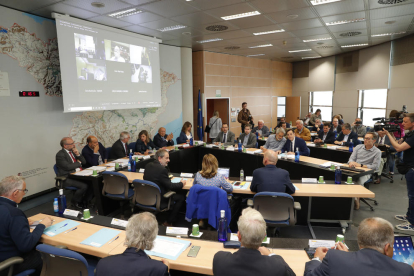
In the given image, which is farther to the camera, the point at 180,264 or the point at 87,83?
the point at 87,83

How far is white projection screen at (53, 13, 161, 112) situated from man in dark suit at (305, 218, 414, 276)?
17.8 feet

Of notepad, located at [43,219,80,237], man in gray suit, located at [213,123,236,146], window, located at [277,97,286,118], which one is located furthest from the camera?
window, located at [277,97,286,118]

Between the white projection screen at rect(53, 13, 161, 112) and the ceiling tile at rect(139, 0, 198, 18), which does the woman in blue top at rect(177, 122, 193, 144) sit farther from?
the ceiling tile at rect(139, 0, 198, 18)

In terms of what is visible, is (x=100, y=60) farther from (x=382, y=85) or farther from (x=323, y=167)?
(x=382, y=85)

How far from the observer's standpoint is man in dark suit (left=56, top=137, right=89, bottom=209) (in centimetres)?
452

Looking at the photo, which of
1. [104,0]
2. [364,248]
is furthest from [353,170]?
[104,0]

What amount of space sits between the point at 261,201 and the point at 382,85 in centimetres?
900

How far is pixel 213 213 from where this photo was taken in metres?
3.05

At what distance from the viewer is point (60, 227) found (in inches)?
102

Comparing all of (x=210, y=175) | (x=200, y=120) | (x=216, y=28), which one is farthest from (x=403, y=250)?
(x=200, y=120)

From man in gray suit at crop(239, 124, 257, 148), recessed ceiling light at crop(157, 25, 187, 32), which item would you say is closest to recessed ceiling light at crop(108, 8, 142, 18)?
recessed ceiling light at crop(157, 25, 187, 32)

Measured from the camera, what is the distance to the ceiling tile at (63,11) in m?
4.70

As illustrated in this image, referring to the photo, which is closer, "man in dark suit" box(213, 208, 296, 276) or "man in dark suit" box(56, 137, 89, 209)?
"man in dark suit" box(213, 208, 296, 276)

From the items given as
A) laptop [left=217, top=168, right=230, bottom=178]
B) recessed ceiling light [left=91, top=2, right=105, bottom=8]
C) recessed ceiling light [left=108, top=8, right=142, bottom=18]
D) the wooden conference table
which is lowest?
the wooden conference table
